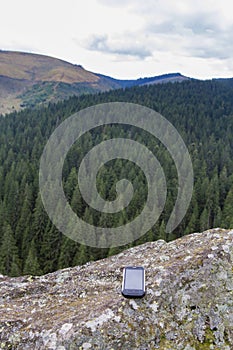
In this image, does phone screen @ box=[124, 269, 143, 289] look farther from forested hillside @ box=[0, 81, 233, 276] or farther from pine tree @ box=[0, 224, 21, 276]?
pine tree @ box=[0, 224, 21, 276]

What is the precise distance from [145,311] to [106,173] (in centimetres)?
6675

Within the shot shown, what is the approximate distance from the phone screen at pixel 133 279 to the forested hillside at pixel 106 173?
33165 millimetres

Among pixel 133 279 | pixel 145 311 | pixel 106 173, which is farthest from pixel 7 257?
pixel 145 311

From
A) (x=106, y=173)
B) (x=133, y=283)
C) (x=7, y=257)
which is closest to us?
(x=133, y=283)

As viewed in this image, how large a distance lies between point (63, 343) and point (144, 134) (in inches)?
4105

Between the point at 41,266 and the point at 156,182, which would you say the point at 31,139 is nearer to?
the point at 156,182

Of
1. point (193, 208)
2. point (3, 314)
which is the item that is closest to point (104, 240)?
point (193, 208)

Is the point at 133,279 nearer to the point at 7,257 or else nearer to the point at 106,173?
the point at 7,257

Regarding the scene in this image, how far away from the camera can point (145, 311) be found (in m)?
7.27

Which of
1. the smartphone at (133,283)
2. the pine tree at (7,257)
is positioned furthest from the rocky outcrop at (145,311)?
the pine tree at (7,257)

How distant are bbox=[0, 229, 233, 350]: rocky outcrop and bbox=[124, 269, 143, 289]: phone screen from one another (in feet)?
0.80

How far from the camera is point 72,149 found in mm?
92000

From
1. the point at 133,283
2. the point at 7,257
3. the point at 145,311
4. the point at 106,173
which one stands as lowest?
the point at 7,257

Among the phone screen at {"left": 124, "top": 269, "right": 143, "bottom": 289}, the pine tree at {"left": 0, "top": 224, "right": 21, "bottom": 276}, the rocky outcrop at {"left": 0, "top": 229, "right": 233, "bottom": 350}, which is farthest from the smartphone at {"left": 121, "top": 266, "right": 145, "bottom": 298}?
the pine tree at {"left": 0, "top": 224, "right": 21, "bottom": 276}
